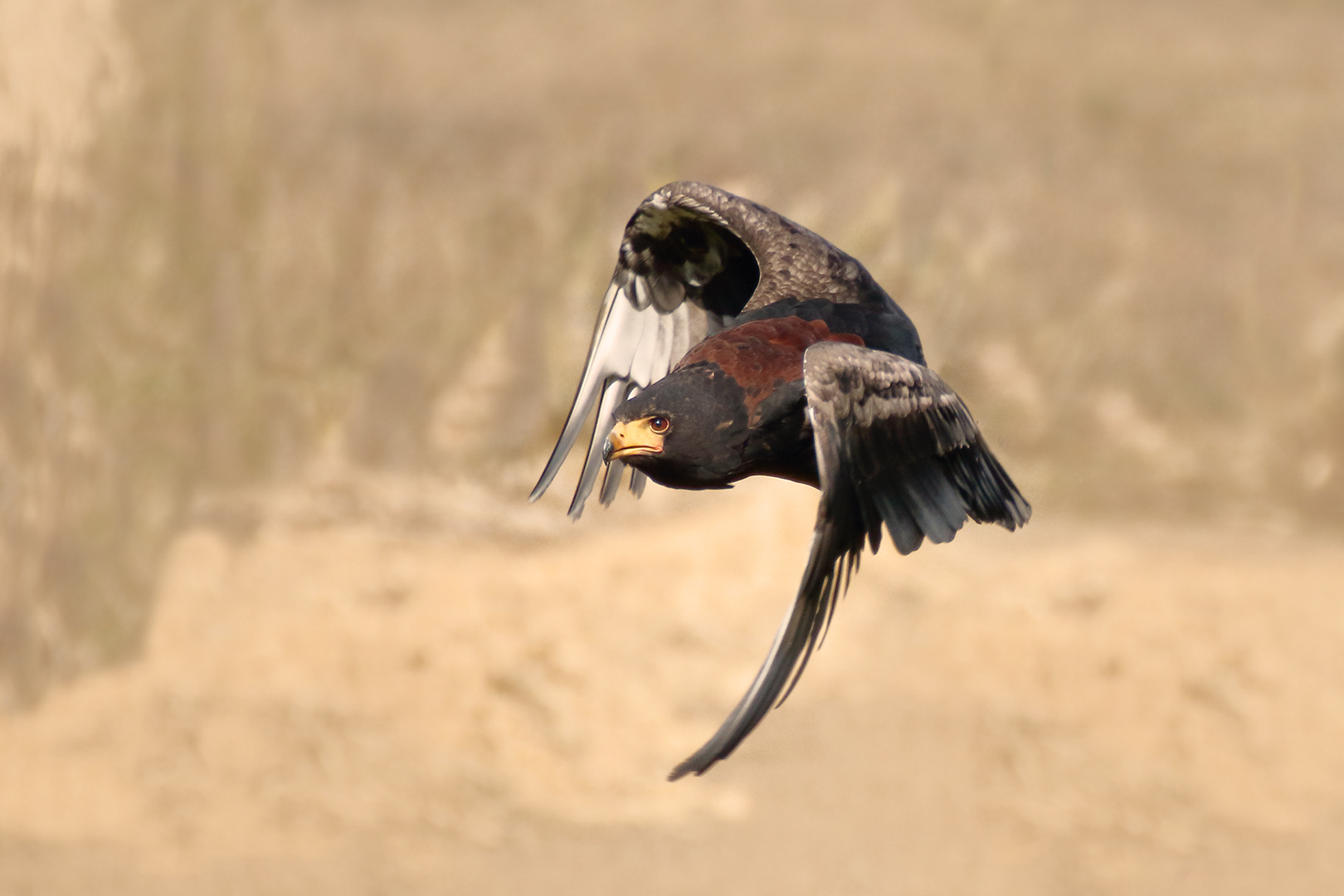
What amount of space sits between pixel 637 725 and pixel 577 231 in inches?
133

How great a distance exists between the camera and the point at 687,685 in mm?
8969

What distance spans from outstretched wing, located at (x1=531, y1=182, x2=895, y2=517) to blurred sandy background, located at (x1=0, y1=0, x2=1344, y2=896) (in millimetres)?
4123

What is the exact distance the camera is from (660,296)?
4.29 m

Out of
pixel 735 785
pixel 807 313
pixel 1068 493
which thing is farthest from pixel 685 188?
pixel 735 785

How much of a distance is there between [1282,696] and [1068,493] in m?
1.93

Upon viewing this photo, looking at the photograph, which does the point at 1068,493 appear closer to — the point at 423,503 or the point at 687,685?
the point at 687,685

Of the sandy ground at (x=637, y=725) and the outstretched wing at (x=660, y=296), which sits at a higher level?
the outstretched wing at (x=660, y=296)

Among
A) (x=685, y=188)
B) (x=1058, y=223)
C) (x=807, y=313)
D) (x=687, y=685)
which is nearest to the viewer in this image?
(x=807, y=313)

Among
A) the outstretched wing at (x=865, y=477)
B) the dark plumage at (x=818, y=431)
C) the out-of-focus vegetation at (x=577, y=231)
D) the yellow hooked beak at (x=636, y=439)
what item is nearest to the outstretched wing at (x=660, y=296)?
the dark plumage at (x=818, y=431)

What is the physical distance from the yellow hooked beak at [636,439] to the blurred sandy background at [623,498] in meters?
5.78

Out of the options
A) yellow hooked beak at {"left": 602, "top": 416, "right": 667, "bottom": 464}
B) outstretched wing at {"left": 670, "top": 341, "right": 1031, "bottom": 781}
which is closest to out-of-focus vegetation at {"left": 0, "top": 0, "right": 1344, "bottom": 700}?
outstretched wing at {"left": 670, "top": 341, "right": 1031, "bottom": 781}

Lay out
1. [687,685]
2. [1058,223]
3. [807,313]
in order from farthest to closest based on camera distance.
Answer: [687,685], [1058,223], [807,313]

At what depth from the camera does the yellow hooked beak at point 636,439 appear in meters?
2.70

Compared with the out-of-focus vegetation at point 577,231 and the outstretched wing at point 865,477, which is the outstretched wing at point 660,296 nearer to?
the outstretched wing at point 865,477
